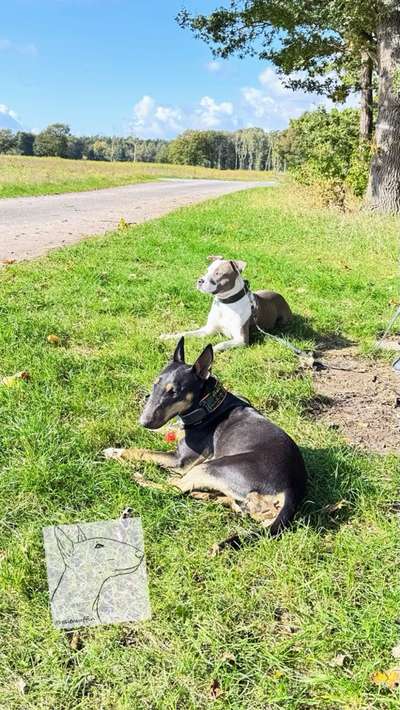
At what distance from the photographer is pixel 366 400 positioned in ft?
15.5

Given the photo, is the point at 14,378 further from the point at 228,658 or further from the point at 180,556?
the point at 228,658

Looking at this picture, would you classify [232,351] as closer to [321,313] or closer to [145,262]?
[321,313]

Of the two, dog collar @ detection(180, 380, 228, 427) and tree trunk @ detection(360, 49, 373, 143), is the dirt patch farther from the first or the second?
tree trunk @ detection(360, 49, 373, 143)

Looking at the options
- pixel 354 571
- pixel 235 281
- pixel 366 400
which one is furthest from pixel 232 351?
pixel 354 571

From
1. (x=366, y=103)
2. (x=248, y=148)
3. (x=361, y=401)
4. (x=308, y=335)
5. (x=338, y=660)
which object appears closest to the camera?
(x=338, y=660)

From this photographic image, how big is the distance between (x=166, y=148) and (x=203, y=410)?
5146 inches

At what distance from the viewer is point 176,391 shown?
3.37 meters

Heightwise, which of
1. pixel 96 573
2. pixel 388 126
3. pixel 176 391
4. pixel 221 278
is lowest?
pixel 96 573

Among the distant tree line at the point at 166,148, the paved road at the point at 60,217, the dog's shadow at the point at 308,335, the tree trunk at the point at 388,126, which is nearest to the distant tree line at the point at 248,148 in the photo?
the distant tree line at the point at 166,148

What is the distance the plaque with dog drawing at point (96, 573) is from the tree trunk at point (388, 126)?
13868 millimetres

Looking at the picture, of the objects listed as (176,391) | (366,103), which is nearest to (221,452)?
(176,391)

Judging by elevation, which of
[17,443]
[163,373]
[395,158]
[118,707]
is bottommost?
[118,707]

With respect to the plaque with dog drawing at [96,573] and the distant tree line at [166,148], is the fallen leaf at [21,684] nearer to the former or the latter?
the plaque with dog drawing at [96,573]

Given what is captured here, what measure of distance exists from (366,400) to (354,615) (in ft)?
8.18
